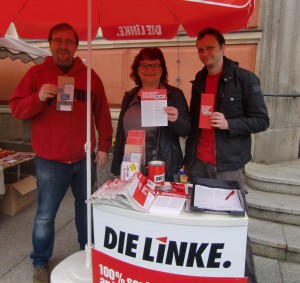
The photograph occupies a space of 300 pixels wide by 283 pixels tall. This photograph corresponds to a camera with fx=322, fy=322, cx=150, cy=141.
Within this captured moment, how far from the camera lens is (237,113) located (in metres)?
2.22

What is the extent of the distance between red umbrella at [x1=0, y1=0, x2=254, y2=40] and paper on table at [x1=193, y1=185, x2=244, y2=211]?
3.94 ft

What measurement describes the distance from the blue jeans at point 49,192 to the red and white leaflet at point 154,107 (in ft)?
2.49

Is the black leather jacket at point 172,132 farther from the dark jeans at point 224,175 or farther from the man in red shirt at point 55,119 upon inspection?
the man in red shirt at point 55,119

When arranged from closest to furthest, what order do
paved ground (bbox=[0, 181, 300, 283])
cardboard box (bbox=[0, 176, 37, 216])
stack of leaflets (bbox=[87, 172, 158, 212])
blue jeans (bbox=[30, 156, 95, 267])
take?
stack of leaflets (bbox=[87, 172, 158, 212]) < blue jeans (bbox=[30, 156, 95, 267]) < paved ground (bbox=[0, 181, 300, 283]) < cardboard box (bbox=[0, 176, 37, 216])

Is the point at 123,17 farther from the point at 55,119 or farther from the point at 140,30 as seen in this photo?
the point at 55,119

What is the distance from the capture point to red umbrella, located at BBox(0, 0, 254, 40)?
2480mm

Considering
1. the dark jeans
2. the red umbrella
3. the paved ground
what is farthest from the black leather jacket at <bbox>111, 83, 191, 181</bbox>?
the paved ground

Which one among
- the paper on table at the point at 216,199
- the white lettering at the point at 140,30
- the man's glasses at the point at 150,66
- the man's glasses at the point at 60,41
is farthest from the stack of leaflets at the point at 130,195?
the white lettering at the point at 140,30

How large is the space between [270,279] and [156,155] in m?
1.45

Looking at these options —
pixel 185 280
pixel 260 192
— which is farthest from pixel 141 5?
pixel 260 192

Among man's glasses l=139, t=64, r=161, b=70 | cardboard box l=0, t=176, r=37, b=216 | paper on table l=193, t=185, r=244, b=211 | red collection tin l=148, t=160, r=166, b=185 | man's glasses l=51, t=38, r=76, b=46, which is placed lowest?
cardboard box l=0, t=176, r=37, b=216

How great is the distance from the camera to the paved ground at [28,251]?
2.71 metres

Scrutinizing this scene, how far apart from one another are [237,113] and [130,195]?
988 mm

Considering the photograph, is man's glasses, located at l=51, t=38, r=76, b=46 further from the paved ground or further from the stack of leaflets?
the paved ground
